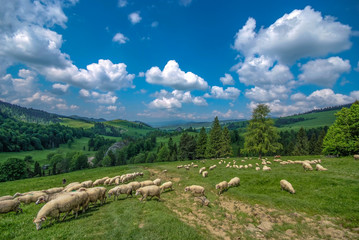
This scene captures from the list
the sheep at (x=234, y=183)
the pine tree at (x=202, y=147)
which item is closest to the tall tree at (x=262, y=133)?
the sheep at (x=234, y=183)

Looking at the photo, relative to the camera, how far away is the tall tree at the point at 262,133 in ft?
124

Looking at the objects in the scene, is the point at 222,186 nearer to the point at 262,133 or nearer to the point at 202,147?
the point at 262,133

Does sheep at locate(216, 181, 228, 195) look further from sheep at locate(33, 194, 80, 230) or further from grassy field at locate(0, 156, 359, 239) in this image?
sheep at locate(33, 194, 80, 230)

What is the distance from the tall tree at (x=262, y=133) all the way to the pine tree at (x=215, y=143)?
1935cm

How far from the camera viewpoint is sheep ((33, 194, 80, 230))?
9.27m

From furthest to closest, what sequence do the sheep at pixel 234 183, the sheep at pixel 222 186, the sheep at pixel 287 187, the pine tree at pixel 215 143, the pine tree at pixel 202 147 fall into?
the pine tree at pixel 202 147 < the pine tree at pixel 215 143 < the sheep at pixel 234 183 < the sheep at pixel 222 186 < the sheep at pixel 287 187

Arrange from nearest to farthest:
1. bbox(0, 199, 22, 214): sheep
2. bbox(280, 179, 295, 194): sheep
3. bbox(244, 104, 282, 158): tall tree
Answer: bbox(0, 199, 22, 214): sheep → bbox(280, 179, 295, 194): sheep → bbox(244, 104, 282, 158): tall tree

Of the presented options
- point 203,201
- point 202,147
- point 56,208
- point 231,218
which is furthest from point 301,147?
point 56,208

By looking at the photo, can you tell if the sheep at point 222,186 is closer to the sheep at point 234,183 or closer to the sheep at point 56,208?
the sheep at point 234,183

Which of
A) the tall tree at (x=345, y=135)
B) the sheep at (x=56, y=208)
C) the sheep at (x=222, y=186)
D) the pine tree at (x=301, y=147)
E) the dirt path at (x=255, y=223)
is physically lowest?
the pine tree at (x=301, y=147)

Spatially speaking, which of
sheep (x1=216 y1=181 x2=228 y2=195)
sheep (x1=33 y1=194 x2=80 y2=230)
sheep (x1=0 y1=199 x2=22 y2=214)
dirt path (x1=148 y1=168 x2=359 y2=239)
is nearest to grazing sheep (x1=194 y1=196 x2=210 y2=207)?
dirt path (x1=148 y1=168 x2=359 y2=239)

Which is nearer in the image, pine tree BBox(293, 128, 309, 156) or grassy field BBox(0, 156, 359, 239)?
grassy field BBox(0, 156, 359, 239)

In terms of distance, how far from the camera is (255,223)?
36.7ft

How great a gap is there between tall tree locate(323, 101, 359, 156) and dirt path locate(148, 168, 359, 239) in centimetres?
2807
